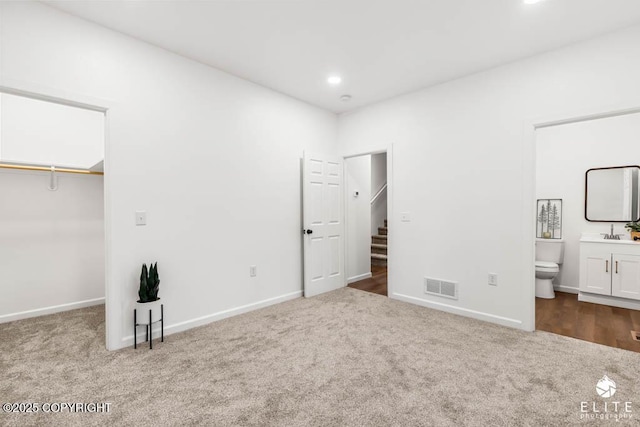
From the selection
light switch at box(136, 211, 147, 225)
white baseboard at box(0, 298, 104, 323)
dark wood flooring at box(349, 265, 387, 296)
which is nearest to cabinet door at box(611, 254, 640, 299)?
dark wood flooring at box(349, 265, 387, 296)

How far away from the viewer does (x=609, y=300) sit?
3.68 m

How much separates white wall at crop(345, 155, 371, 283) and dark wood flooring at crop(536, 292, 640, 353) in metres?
2.45

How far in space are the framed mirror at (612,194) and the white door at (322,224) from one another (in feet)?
11.1

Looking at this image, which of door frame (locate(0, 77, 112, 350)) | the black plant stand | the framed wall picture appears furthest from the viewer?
the framed wall picture

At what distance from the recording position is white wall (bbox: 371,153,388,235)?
7.05 meters

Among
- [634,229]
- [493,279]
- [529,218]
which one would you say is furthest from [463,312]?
[634,229]

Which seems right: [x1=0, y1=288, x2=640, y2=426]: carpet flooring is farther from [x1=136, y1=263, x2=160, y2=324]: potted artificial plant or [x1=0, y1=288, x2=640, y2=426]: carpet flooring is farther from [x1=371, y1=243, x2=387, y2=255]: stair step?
[x1=371, y1=243, x2=387, y2=255]: stair step

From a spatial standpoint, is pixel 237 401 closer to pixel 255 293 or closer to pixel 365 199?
pixel 255 293

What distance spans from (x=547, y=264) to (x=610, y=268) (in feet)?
1.99

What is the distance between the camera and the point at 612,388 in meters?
1.97

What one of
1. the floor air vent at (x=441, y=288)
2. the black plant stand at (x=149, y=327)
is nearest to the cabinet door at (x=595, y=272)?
the floor air vent at (x=441, y=288)

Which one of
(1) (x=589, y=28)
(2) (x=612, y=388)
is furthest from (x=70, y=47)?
(2) (x=612, y=388)

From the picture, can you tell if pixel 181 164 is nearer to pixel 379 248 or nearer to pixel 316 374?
pixel 316 374

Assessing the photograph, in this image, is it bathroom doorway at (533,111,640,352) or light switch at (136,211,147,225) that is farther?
bathroom doorway at (533,111,640,352)
